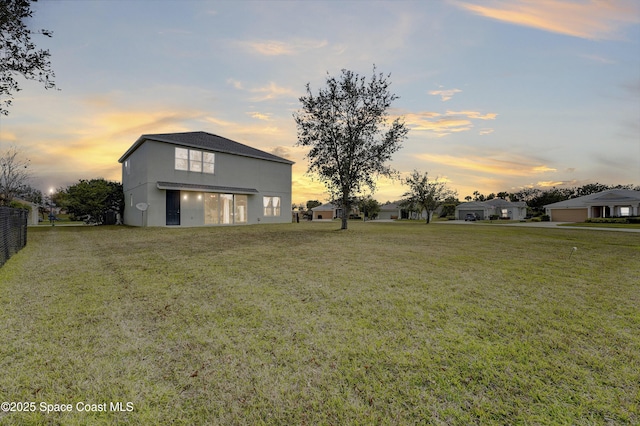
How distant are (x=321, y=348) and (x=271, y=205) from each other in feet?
80.3

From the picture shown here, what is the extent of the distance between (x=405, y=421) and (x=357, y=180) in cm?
1912

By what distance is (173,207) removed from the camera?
65.2ft

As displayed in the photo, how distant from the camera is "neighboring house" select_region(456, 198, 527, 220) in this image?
5522cm

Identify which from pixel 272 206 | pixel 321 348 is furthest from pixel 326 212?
pixel 321 348

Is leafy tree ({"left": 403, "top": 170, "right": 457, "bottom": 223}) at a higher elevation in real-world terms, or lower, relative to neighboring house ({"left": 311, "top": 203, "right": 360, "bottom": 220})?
higher

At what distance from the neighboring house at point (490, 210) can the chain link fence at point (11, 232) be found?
62.5 meters

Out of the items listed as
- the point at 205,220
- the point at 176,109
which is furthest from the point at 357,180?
the point at 176,109

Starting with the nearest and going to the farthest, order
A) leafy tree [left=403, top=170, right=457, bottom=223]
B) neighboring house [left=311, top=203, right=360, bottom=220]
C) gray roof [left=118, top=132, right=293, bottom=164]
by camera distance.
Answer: gray roof [left=118, top=132, right=293, bottom=164] → leafy tree [left=403, top=170, right=457, bottom=223] → neighboring house [left=311, top=203, right=360, bottom=220]

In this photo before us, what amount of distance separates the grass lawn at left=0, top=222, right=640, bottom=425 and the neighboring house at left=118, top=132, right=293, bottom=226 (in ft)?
47.4

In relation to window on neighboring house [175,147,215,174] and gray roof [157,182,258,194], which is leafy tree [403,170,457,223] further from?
window on neighboring house [175,147,215,174]

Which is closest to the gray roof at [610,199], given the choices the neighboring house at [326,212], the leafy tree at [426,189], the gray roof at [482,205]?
the gray roof at [482,205]

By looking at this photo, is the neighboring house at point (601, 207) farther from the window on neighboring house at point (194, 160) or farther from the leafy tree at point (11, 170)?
the leafy tree at point (11, 170)

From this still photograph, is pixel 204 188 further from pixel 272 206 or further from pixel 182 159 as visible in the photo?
pixel 272 206

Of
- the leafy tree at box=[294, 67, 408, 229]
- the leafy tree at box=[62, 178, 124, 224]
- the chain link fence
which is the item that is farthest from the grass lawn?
the leafy tree at box=[62, 178, 124, 224]
